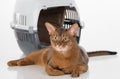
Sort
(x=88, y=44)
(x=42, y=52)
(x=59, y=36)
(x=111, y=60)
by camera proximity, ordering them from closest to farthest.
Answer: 1. (x=59, y=36)
2. (x=42, y=52)
3. (x=111, y=60)
4. (x=88, y=44)

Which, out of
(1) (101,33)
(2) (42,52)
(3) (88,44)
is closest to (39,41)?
(2) (42,52)

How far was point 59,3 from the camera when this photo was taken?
1.91m

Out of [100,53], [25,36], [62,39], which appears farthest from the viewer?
[100,53]

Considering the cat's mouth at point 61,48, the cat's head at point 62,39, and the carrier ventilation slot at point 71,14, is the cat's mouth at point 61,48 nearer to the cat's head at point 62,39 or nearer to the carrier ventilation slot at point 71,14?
the cat's head at point 62,39

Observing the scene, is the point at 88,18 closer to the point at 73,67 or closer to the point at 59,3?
the point at 59,3

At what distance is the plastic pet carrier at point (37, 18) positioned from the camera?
187 centimetres

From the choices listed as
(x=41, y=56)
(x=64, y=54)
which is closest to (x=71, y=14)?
(x=41, y=56)

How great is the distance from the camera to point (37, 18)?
6.10ft

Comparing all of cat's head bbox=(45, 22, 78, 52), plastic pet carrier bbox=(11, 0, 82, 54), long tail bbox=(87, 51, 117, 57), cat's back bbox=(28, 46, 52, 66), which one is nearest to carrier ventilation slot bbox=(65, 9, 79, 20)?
plastic pet carrier bbox=(11, 0, 82, 54)

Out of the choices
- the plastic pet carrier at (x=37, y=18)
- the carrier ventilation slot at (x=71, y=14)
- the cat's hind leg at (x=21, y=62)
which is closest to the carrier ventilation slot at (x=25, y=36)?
the plastic pet carrier at (x=37, y=18)

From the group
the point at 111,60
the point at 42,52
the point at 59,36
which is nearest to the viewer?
the point at 59,36

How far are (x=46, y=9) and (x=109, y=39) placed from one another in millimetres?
562

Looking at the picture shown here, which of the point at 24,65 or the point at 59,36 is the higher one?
the point at 59,36

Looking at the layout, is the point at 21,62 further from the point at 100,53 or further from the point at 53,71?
the point at 100,53
